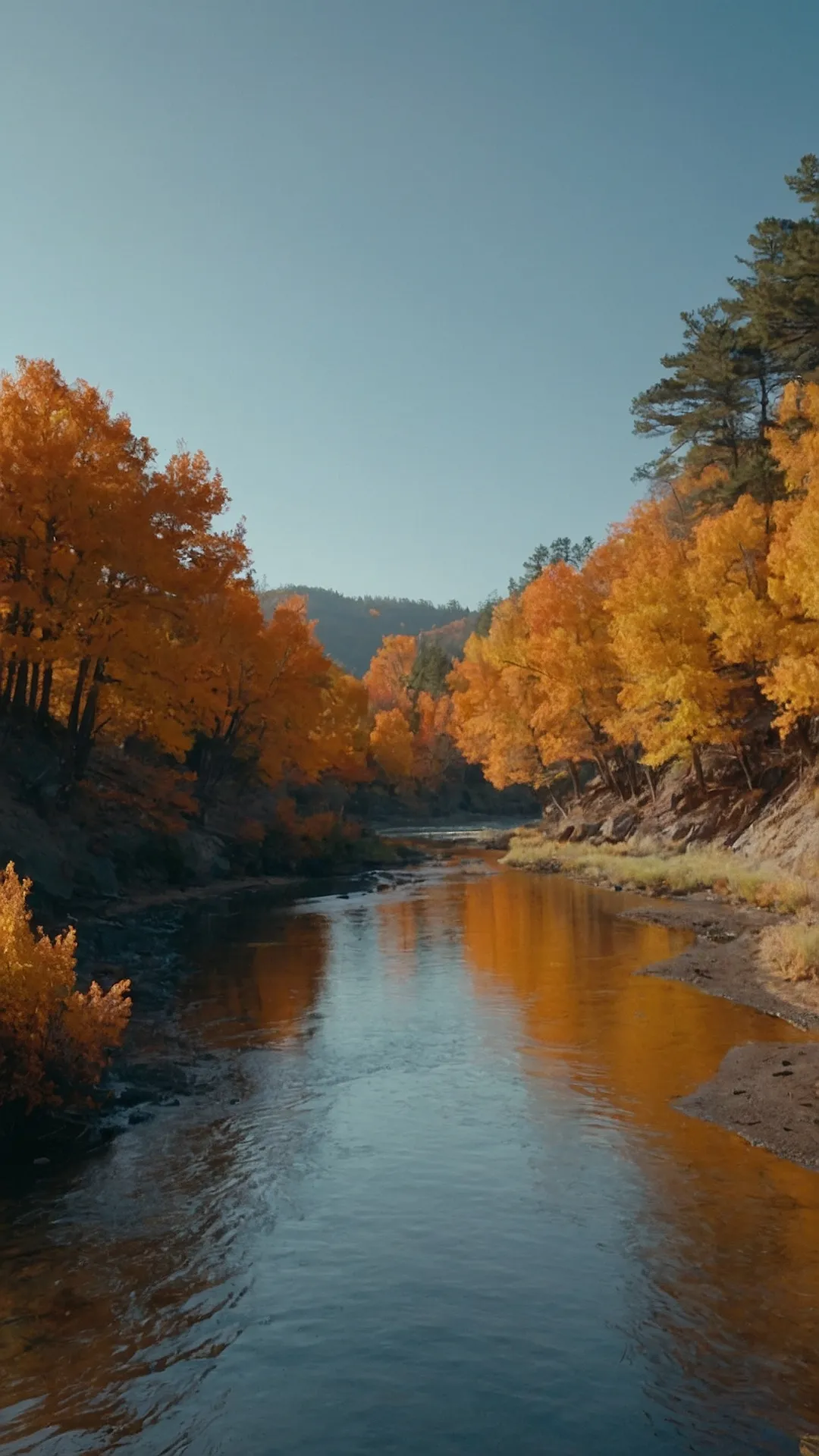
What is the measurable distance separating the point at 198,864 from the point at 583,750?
21678 millimetres

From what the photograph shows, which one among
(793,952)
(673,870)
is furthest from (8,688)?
(793,952)

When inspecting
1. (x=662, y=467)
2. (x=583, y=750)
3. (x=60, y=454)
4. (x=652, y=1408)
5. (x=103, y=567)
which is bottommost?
(x=652, y=1408)

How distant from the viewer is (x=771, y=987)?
1894cm

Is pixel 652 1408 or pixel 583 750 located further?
pixel 583 750

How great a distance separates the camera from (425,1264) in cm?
909

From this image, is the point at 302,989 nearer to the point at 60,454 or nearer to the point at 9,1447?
the point at 9,1447

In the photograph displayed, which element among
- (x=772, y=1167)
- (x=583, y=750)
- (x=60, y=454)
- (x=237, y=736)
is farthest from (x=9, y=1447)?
(x=583, y=750)

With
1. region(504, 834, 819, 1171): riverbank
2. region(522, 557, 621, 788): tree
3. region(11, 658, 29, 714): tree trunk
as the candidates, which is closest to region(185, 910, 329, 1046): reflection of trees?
region(504, 834, 819, 1171): riverbank

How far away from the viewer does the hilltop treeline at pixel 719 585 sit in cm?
3397

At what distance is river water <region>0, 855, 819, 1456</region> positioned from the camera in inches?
274

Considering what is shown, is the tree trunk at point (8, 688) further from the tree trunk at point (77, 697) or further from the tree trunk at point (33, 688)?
the tree trunk at point (77, 697)

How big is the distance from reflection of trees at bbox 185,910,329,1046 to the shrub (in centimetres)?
425

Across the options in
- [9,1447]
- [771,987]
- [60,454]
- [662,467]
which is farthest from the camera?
[662,467]

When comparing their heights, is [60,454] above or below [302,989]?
above
